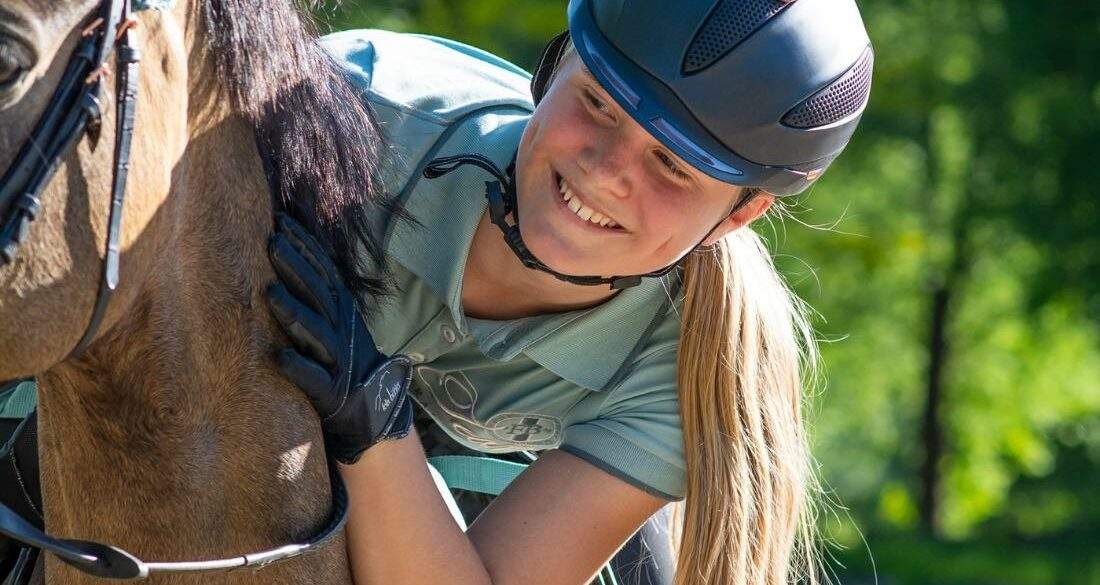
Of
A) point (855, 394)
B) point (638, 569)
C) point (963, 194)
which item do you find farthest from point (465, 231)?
point (855, 394)

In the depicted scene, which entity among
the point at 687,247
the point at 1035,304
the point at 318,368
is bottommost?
the point at 1035,304

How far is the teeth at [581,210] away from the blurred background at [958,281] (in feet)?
10.3

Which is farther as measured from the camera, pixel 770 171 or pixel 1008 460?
pixel 1008 460

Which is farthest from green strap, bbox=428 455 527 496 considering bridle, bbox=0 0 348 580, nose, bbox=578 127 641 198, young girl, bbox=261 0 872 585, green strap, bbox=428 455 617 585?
bridle, bbox=0 0 348 580

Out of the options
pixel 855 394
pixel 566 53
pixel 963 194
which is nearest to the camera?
pixel 566 53

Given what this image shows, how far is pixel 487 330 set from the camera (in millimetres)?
2926

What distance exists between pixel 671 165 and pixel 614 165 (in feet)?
0.39

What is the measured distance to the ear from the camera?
2.88 m

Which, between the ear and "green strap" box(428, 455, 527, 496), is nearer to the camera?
the ear

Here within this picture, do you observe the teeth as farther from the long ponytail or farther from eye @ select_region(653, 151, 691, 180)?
the long ponytail

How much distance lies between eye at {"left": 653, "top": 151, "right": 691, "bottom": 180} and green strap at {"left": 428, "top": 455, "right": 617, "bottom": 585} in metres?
1.04

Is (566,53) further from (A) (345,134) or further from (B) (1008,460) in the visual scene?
(B) (1008,460)

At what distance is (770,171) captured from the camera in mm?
2730

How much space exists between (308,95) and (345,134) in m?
0.09
